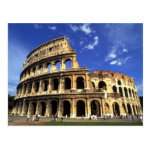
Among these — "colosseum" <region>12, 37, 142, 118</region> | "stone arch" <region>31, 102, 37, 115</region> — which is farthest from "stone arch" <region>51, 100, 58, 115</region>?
"stone arch" <region>31, 102, 37, 115</region>

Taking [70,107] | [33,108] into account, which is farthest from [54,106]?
[70,107]

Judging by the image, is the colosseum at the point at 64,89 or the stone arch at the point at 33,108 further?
the stone arch at the point at 33,108

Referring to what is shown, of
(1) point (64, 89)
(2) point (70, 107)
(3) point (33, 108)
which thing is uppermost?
(1) point (64, 89)

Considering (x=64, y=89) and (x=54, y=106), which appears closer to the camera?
(x=64, y=89)

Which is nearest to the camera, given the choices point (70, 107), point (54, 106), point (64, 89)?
point (70, 107)

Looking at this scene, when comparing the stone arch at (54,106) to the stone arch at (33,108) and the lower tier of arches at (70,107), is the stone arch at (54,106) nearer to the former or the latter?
the lower tier of arches at (70,107)

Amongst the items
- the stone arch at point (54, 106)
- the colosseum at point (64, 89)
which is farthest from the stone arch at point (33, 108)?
the stone arch at point (54, 106)

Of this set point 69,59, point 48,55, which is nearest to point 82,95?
point 69,59

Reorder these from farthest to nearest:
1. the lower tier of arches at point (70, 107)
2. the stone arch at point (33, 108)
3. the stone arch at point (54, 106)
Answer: the stone arch at point (33, 108) → the stone arch at point (54, 106) → the lower tier of arches at point (70, 107)

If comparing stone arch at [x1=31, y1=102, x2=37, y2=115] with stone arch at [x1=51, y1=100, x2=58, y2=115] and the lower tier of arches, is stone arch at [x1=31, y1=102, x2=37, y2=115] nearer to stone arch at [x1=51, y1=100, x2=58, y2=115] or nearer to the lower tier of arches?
the lower tier of arches

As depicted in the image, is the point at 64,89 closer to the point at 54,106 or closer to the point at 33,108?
the point at 54,106
